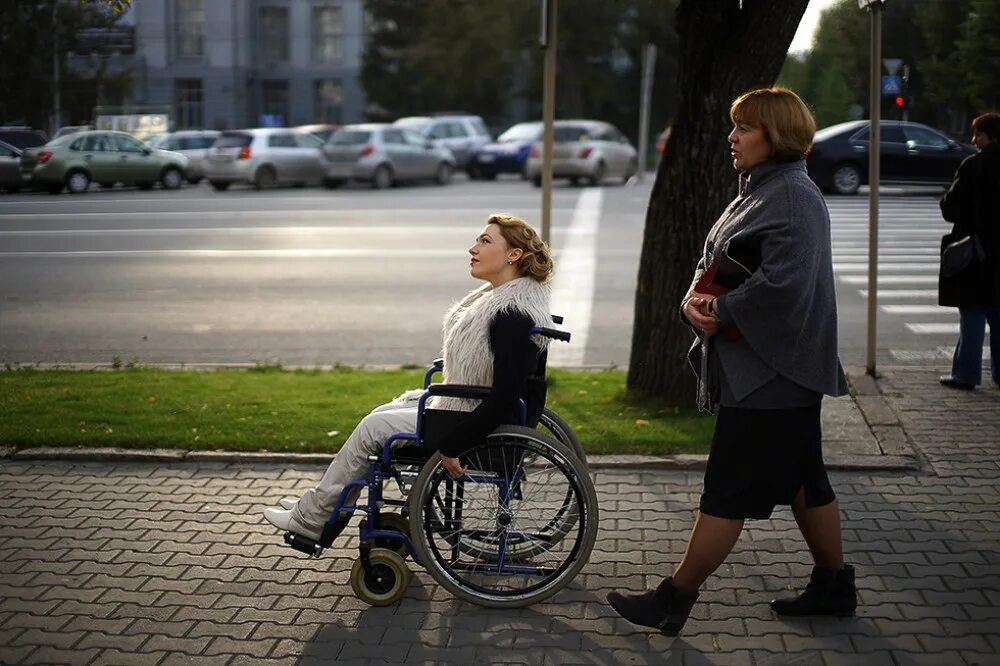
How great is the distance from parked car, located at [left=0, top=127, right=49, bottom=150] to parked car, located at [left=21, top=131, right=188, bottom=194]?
0.30 meters

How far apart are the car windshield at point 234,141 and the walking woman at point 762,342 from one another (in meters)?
27.6

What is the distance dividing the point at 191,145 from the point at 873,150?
28414 mm

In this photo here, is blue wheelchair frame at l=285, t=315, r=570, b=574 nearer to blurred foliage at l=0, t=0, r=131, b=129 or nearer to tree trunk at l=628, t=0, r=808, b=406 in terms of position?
tree trunk at l=628, t=0, r=808, b=406

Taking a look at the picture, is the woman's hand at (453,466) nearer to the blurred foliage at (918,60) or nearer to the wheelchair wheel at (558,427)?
the wheelchair wheel at (558,427)

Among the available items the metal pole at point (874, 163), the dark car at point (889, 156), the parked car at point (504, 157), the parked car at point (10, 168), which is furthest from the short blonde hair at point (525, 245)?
the parked car at point (504, 157)

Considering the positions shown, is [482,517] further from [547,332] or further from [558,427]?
[547,332]

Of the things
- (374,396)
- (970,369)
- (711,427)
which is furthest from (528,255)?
(970,369)

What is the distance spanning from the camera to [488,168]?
34.4 metres

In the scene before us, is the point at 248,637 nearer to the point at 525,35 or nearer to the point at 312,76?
the point at 525,35

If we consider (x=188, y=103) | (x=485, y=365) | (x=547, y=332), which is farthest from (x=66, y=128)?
(x=188, y=103)

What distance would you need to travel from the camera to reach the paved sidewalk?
432cm

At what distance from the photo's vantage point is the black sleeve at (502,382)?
4531 millimetres

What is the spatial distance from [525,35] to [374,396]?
46.5m

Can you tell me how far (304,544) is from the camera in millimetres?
4820
